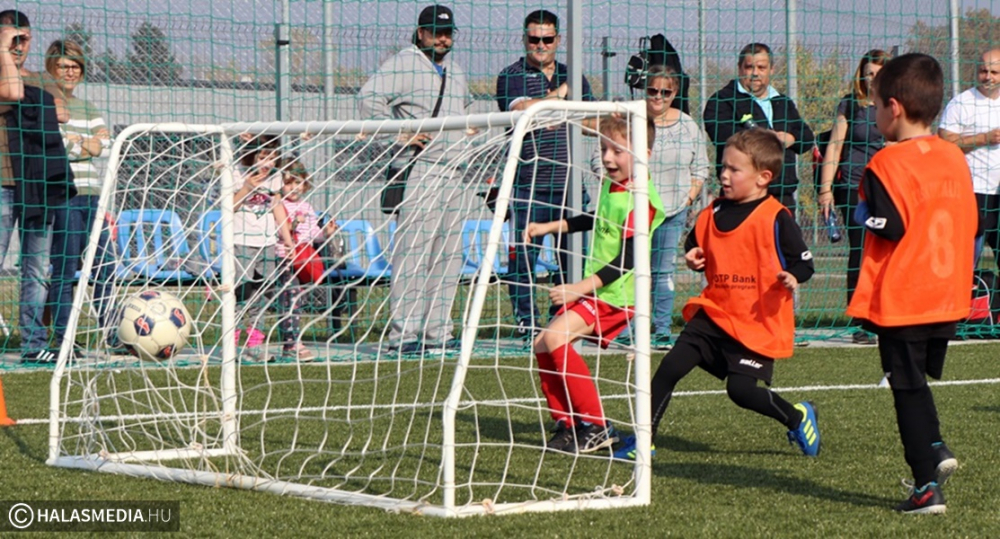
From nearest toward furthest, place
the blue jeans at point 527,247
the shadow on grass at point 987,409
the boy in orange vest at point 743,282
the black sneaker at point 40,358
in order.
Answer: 1. the boy in orange vest at point 743,282
2. the shadow on grass at point 987,409
3. the black sneaker at point 40,358
4. the blue jeans at point 527,247

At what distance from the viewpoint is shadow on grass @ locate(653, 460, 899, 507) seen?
→ 4418mm

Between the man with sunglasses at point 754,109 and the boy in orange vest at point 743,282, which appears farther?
the man with sunglasses at point 754,109

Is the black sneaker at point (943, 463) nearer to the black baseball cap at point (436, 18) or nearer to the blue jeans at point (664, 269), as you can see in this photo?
the blue jeans at point (664, 269)

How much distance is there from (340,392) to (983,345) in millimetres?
4730

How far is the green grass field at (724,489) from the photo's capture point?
3895 millimetres

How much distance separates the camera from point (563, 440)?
543cm

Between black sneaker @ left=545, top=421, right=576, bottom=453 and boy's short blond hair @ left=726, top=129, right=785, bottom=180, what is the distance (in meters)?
1.29

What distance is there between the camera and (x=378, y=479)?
14.8ft

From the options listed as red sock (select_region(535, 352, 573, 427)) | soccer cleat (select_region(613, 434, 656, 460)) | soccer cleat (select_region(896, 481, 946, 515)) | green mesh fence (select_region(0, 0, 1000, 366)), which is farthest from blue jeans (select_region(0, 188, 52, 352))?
soccer cleat (select_region(896, 481, 946, 515))

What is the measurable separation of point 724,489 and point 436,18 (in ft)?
17.3

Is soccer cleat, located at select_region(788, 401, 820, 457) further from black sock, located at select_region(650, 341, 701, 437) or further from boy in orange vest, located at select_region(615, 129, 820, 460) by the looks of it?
black sock, located at select_region(650, 341, 701, 437)

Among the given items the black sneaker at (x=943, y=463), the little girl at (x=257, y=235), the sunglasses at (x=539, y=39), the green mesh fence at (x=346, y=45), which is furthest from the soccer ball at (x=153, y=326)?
the sunglasses at (x=539, y=39)

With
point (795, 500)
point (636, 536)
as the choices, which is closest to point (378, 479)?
point (636, 536)
